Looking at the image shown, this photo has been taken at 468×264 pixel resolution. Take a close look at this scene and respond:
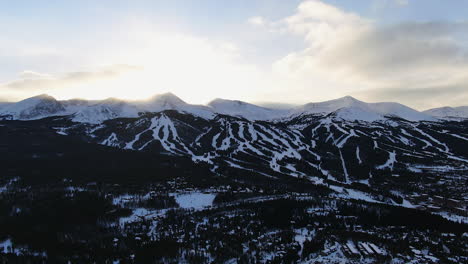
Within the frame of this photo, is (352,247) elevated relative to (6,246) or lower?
elevated

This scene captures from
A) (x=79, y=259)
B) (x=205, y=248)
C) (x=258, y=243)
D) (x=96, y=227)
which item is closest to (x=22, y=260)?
(x=79, y=259)

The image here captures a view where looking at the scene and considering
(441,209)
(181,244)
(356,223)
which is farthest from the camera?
(441,209)

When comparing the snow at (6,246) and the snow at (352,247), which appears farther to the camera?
the snow at (6,246)

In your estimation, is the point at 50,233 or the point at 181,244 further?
the point at 50,233

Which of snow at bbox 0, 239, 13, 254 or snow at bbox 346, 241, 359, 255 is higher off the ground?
snow at bbox 346, 241, 359, 255

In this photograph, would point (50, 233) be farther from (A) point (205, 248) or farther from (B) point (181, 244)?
(A) point (205, 248)

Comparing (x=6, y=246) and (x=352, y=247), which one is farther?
(x=6, y=246)

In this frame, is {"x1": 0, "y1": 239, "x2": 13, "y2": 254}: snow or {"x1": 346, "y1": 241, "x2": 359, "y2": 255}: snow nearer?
{"x1": 346, "y1": 241, "x2": 359, "y2": 255}: snow

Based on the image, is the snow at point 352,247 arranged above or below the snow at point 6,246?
above

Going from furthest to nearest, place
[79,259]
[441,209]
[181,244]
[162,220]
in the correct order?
[441,209]
[162,220]
[181,244]
[79,259]
